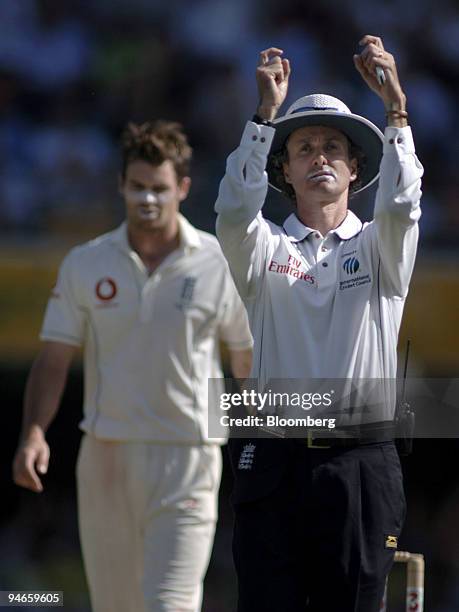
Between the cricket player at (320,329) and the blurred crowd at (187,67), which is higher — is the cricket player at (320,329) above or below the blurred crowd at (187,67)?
below

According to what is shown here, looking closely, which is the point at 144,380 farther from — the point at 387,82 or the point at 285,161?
the point at 387,82

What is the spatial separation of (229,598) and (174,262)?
3642mm

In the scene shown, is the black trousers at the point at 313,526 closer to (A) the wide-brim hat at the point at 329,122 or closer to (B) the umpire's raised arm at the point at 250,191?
(B) the umpire's raised arm at the point at 250,191

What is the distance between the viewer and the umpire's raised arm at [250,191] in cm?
445

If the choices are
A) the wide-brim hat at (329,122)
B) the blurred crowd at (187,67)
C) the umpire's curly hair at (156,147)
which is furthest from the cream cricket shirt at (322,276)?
the blurred crowd at (187,67)

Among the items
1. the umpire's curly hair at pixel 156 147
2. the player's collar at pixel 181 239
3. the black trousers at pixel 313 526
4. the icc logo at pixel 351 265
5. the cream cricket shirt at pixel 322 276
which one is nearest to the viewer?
the black trousers at pixel 313 526

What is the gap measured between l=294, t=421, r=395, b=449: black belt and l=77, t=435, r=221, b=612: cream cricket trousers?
1957mm

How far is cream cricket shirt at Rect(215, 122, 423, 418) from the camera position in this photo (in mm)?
→ 4391

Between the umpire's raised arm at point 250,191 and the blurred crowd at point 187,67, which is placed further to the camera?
the blurred crowd at point 187,67

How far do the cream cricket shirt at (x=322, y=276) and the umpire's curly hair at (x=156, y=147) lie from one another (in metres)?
2.09

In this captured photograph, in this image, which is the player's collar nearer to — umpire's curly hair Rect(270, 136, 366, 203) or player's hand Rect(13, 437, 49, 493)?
player's hand Rect(13, 437, 49, 493)

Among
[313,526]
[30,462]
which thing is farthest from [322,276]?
[30,462]

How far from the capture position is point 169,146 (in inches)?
260

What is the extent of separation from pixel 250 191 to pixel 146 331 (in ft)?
7.32
